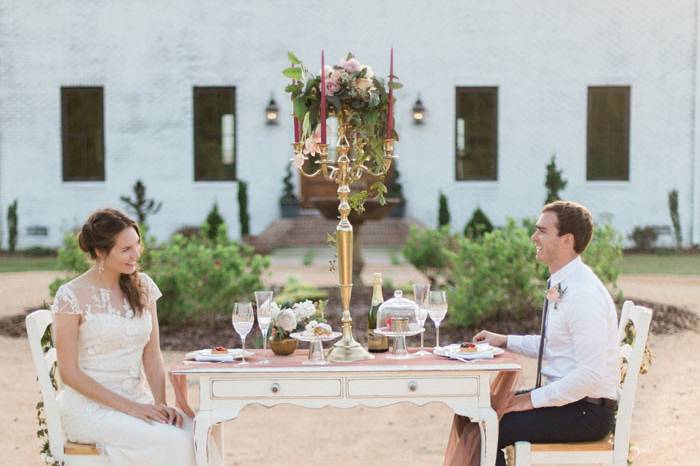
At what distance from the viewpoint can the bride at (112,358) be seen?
11.5ft

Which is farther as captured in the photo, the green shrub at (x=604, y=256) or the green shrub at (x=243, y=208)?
the green shrub at (x=243, y=208)

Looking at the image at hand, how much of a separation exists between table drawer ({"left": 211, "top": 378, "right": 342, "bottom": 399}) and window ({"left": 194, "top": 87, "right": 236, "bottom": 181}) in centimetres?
1621

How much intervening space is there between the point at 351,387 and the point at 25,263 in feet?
48.8

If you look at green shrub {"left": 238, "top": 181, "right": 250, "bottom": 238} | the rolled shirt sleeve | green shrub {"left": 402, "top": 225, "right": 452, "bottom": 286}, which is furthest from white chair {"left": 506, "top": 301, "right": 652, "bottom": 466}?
green shrub {"left": 238, "top": 181, "right": 250, "bottom": 238}

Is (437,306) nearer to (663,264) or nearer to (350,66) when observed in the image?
(350,66)

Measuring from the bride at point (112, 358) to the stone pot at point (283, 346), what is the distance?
1.55ft

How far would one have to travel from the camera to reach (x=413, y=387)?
3.45 m

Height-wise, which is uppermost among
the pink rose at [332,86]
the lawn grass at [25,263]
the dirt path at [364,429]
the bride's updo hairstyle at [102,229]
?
the pink rose at [332,86]

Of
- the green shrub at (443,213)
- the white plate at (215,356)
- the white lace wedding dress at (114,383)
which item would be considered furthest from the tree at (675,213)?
the white lace wedding dress at (114,383)

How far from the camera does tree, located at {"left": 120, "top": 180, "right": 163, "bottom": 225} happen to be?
61.3 feet

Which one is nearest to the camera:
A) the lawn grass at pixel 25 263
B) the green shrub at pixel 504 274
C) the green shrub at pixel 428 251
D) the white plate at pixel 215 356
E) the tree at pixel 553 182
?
the white plate at pixel 215 356

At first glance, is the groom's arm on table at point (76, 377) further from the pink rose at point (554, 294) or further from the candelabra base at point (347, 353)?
the pink rose at point (554, 294)

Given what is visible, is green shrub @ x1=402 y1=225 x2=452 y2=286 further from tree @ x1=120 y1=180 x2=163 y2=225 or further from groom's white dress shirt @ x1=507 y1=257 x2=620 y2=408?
tree @ x1=120 y1=180 x2=163 y2=225

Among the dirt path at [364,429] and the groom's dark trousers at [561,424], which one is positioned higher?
the groom's dark trousers at [561,424]
